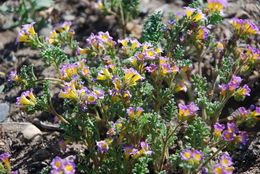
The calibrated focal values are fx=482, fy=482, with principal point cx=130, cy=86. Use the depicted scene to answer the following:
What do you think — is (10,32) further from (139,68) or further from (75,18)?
(139,68)

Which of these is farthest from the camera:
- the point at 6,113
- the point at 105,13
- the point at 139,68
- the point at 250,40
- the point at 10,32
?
the point at 10,32

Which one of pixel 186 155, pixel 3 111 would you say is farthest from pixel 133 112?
pixel 3 111

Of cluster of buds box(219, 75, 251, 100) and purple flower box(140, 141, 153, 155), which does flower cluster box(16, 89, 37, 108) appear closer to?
purple flower box(140, 141, 153, 155)

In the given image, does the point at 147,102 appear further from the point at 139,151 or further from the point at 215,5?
the point at 215,5

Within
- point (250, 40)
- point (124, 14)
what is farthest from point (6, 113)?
point (250, 40)

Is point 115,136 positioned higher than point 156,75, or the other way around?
point 156,75
